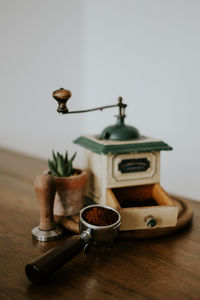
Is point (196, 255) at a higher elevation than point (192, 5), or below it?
below

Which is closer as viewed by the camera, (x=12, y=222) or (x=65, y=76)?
(x=12, y=222)

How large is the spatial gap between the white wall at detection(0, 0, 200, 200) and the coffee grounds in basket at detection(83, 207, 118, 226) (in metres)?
0.79

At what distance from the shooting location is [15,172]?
1595mm

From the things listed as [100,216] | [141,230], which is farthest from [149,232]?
[100,216]

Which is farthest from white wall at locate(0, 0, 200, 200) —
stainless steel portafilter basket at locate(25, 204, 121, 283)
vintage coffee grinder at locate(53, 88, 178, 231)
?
stainless steel portafilter basket at locate(25, 204, 121, 283)

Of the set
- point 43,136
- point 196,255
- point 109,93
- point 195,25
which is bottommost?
point 196,255

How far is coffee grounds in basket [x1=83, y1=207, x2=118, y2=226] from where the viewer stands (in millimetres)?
801

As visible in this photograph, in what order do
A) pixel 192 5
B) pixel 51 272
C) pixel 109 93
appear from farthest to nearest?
pixel 109 93 < pixel 192 5 < pixel 51 272

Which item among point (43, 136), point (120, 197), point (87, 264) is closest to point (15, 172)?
point (43, 136)

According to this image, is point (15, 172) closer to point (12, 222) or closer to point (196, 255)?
point (12, 222)

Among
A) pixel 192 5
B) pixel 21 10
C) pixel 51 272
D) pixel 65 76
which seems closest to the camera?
pixel 51 272

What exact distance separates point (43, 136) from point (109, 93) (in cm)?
63

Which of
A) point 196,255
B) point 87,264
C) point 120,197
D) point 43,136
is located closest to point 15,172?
point 43,136

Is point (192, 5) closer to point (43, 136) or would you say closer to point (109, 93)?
point (109, 93)
